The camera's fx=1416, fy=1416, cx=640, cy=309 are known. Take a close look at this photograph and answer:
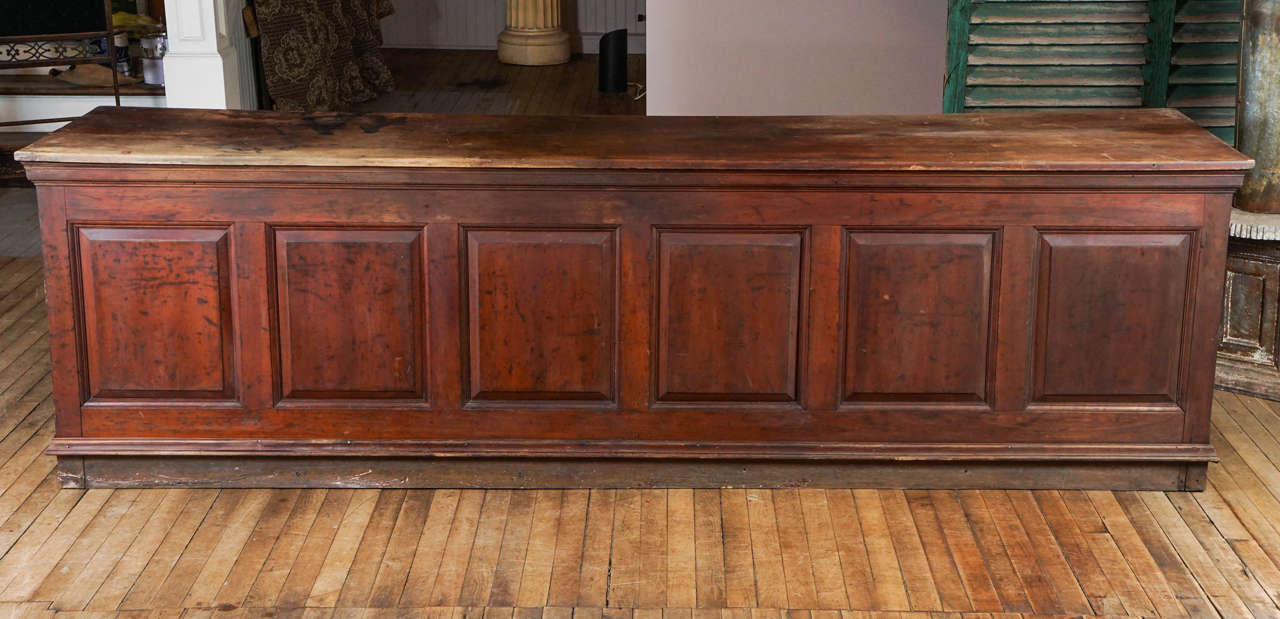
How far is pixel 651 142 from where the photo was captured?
11.0 ft

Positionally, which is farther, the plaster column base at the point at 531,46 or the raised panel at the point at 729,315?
the plaster column base at the point at 531,46

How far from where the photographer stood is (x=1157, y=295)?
10.9ft

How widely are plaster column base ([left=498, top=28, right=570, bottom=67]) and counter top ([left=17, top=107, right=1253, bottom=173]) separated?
19.9ft

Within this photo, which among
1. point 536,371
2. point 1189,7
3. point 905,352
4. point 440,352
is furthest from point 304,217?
point 1189,7

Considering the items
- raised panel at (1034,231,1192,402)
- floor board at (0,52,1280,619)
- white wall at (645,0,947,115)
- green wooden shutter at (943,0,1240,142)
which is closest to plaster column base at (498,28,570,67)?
white wall at (645,0,947,115)

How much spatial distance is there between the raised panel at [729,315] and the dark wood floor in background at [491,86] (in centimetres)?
434

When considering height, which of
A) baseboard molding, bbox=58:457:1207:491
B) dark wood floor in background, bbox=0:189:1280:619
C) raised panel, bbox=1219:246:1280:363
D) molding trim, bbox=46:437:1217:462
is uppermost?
raised panel, bbox=1219:246:1280:363

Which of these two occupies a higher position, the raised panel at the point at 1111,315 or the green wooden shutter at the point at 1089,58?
the green wooden shutter at the point at 1089,58

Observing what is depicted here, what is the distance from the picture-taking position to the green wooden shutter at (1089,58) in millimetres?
4297

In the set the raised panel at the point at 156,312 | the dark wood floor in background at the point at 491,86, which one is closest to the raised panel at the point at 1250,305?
the raised panel at the point at 156,312

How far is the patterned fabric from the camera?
631 centimetres

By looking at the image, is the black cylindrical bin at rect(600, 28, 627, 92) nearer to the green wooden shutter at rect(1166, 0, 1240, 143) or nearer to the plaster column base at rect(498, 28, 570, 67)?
the plaster column base at rect(498, 28, 570, 67)

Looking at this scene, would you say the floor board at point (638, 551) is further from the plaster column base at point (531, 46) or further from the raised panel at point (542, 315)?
the plaster column base at point (531, 46)

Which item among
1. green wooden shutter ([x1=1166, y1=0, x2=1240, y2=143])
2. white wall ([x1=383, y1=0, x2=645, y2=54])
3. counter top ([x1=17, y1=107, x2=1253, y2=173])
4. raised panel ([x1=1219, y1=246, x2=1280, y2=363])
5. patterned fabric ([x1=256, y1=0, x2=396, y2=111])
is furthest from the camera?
white wall ([x1=383, y1=0, x2=645, y2=54])
